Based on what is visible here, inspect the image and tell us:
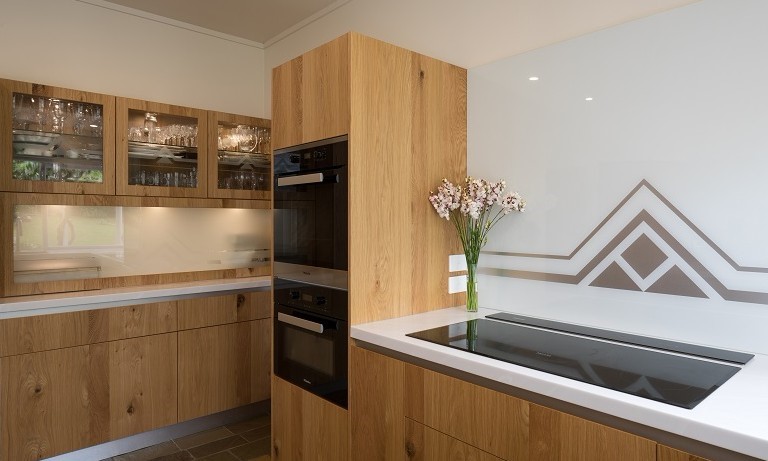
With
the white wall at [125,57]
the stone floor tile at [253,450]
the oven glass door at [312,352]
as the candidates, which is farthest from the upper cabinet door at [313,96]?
the stone floor tile at [253,450]

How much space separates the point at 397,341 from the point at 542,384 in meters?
0.56

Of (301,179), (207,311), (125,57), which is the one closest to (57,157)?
(125,57)

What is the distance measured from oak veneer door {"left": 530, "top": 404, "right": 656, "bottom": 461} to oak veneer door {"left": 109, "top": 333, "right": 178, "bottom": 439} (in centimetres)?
235

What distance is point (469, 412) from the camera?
145 cm

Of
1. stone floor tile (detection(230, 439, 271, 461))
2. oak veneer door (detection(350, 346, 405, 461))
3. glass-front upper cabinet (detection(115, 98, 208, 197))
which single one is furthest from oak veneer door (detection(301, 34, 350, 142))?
stone floor tile (detection(230, 439, 271, 461))

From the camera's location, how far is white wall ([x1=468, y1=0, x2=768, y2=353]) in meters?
1.50

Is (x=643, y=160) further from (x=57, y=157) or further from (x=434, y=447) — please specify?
(x=57, y=157)

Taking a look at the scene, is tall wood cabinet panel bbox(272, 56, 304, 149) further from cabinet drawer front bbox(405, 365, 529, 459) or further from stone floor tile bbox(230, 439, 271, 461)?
stone floor tile bbox(230, 439, 271, 461)

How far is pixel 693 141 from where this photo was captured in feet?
5.28

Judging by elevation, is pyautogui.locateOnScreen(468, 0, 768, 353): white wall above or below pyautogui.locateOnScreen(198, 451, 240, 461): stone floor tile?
above

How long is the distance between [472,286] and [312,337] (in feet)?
2.54

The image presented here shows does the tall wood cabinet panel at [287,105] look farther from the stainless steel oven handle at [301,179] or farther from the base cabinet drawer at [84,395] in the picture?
the base cabinet drawer at [84,395]

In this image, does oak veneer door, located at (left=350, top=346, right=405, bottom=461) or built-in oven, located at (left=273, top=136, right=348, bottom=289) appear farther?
built-in oven, located at (left=273, top=136, right=348, bottom=289)

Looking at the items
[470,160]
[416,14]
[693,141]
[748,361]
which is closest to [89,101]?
[416,14]
